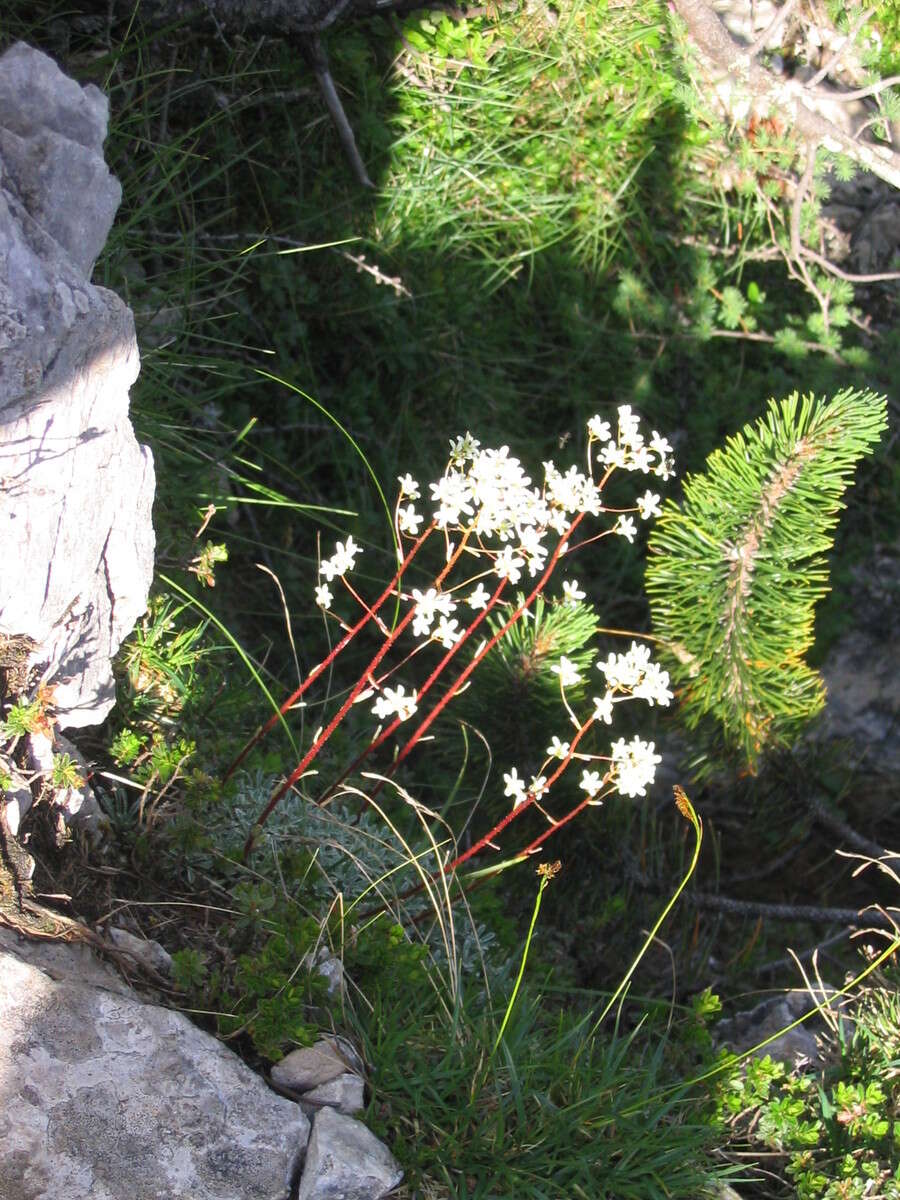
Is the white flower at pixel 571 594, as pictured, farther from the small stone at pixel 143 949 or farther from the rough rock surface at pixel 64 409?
the small stone at pixel 143 949

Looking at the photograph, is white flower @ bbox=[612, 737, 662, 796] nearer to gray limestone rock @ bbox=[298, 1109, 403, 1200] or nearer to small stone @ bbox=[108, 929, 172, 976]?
gray limestone rock @ bbox=[298, 1109, 403, 1200]

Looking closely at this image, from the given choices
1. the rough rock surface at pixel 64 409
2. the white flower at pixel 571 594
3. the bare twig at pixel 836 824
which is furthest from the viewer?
the bare twig at pixel 836 824

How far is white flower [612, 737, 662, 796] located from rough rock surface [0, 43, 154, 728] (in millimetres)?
1044

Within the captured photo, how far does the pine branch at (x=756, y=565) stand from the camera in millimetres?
2645

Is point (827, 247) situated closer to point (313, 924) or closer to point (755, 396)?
point (755, 396)

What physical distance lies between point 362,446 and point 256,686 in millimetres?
1137

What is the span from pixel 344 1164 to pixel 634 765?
36.0 inches

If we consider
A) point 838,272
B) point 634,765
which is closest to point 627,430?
point 634,765

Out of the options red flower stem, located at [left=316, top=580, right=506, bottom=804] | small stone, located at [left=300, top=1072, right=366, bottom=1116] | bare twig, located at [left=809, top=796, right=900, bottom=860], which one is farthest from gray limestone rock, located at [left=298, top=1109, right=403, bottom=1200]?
bare twig, located at [left=809, top=796, right=900, bottom=860]

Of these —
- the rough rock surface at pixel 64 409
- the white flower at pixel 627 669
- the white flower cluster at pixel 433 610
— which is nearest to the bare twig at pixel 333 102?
the rough rock surface at pixel 64 409

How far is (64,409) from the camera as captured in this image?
6.74 ft

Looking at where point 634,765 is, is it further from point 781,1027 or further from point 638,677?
point 781,1027

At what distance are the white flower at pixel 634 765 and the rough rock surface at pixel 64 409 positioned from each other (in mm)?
1044

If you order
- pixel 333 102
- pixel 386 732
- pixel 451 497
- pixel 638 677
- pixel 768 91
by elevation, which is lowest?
pixel 386 732
